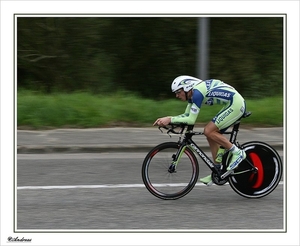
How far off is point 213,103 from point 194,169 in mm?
880

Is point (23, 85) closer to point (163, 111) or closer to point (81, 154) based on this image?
point (163, 111)

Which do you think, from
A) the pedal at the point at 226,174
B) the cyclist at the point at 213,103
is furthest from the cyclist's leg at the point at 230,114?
the pedal at the point at 226,174

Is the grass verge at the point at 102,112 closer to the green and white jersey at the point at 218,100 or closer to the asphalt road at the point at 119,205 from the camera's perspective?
the asphalt road at the point at 119,205

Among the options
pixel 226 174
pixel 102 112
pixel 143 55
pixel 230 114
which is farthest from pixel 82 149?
pixel 143 55

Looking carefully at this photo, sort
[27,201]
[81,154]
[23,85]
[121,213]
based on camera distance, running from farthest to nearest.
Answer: [23,85], [81,154], [27,201], [121,213]

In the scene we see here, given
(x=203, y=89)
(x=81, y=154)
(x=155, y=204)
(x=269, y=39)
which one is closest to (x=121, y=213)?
(x=155, y=204)

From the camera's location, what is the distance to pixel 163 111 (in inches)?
519

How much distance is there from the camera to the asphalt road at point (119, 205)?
647 centimetres

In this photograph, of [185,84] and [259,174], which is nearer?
[185,84]

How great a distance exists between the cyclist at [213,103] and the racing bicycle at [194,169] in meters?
0.12

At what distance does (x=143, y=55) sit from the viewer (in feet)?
53.9

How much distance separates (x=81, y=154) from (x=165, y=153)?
346cm

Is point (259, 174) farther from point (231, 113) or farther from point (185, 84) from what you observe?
point (185, 84)

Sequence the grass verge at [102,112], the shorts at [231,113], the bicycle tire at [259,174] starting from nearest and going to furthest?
the shorts at [231,113] < the bicycle tire at [259,174] < the grass verge at [102,112]
